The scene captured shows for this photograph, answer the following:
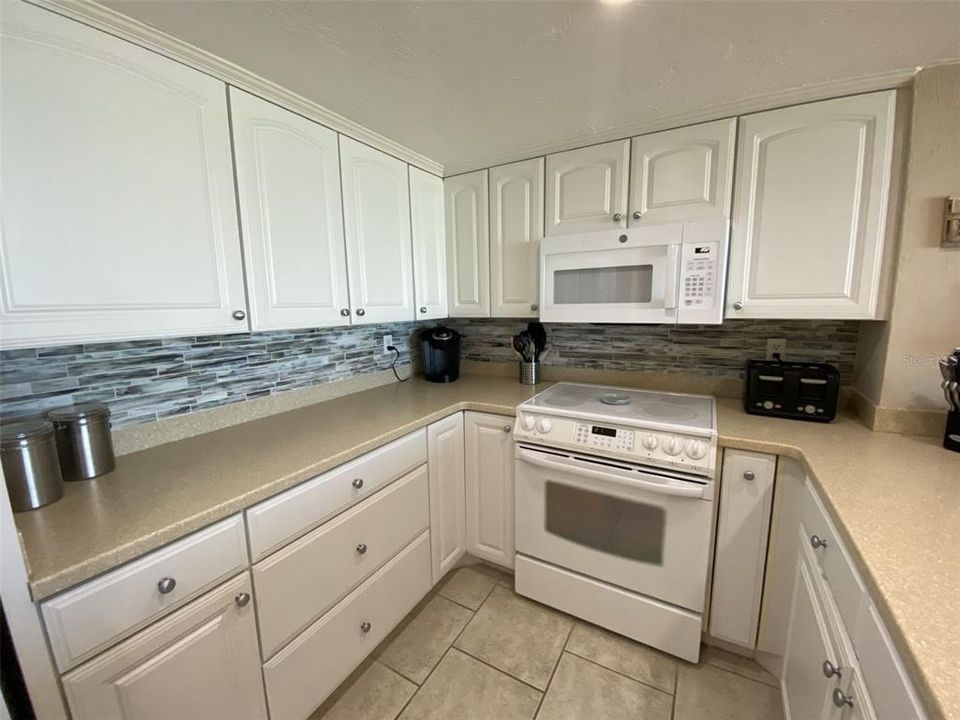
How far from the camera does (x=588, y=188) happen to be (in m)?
1.67

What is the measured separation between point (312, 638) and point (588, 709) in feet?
3.13

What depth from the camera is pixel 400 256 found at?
5.90ft

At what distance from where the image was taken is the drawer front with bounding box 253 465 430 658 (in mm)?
1037

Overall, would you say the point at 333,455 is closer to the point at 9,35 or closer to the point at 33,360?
the point at 33,360

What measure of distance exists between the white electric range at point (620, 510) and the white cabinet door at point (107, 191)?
49.9 inches

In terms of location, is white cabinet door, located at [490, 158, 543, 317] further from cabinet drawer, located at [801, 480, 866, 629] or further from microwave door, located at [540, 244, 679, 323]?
Result: cabinet drawer, located at [801, 480, 866, 629]

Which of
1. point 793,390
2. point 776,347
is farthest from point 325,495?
point 776,347

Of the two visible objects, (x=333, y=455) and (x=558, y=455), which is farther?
(x=558, y=455)

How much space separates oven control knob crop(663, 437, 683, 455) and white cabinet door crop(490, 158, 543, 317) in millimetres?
828

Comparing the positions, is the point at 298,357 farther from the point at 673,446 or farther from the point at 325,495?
the point at 673,446

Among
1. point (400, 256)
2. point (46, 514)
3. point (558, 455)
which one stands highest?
point (400, 256)

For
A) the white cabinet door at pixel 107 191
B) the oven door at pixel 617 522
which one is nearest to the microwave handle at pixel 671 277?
the oven door at pixel 617 522

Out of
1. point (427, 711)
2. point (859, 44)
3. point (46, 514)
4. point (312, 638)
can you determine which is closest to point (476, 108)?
point (859, 44)

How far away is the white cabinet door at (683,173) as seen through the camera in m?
1.42
